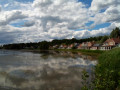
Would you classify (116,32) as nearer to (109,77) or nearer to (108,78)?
(108,78)

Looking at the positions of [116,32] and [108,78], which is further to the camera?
[116,32]

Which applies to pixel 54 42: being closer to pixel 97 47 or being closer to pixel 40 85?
pixel 97 47

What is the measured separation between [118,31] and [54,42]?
374 ft

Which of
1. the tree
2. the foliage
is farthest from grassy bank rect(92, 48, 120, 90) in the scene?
the tree

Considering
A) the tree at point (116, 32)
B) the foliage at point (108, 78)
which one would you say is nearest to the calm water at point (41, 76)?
the foliage at point (108, 78)

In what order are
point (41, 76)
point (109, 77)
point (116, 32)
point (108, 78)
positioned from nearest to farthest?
point (109, 77) < point (108, 78) < point (41, 76) < point (116, 32)

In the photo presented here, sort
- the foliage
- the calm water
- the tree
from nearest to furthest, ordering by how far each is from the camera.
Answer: the foliage
the calm water
the tree

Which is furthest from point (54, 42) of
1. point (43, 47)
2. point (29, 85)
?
point (29, 85)

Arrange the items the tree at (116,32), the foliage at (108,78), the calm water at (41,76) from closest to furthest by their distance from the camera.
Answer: the foliage at (108,78), the calm water at (41,76), the tree at (116,32)

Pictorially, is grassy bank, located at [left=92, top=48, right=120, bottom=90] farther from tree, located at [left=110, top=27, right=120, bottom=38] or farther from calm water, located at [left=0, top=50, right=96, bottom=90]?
tree, located at [left=110, top=27, right=120, bottom=38]

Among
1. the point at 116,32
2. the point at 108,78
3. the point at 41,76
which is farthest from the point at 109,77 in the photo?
the point at 116,32

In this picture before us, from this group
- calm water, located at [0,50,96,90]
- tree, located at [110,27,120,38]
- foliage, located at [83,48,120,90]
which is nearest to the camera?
foliage, located at [83,48,120,90]

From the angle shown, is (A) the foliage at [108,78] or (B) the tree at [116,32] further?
(B) the tree at [116,32]

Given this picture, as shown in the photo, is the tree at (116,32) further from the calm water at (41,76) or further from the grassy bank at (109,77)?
the grassy bank at (109,77)
